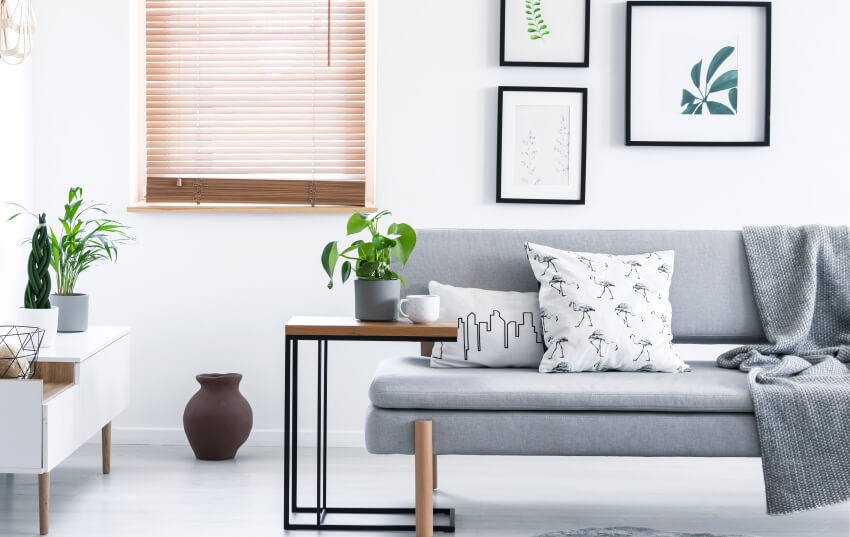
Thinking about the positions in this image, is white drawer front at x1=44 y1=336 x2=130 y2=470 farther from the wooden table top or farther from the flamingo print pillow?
the flamingo print pillow

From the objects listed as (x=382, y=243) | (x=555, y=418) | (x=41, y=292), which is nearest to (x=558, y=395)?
(x=555, y=418)

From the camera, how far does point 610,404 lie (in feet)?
7.98

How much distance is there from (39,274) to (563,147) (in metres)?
1.96

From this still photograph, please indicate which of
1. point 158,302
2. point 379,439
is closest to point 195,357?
point 158,302

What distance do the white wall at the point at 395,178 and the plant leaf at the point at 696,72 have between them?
A: 27 centimetres

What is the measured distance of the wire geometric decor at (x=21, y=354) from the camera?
8.11ft

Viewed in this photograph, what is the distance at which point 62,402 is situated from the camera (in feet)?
8.38

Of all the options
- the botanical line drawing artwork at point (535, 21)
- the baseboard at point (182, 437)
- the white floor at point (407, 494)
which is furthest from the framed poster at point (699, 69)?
the baseboard at point (182, 437)

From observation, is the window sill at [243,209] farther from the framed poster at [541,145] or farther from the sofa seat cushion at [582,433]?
the sofa seat cushion at [582,433]

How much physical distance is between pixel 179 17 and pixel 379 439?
211 centimetres

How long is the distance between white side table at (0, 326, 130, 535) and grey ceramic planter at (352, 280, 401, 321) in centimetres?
87

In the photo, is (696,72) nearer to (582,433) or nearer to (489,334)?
(489,334)

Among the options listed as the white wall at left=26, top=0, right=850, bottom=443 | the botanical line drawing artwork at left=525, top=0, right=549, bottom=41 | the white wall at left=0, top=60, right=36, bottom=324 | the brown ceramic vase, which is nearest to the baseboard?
the white wall at left=26, top=0, right=850, bottom=443

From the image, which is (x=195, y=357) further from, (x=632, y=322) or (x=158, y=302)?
(x=632, y=322)
